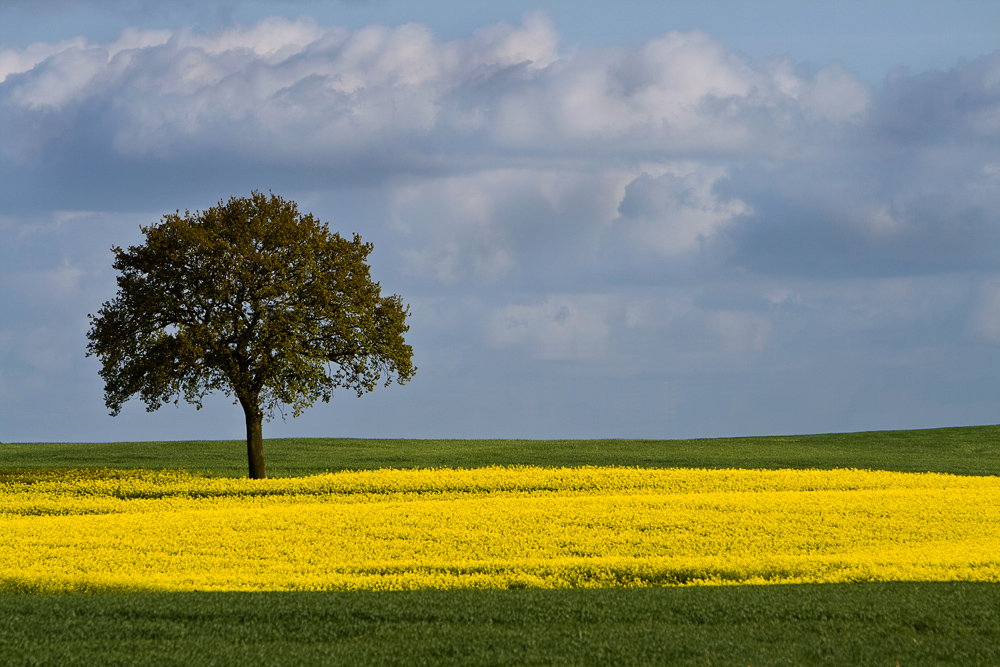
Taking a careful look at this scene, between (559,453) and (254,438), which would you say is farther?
(559,453)

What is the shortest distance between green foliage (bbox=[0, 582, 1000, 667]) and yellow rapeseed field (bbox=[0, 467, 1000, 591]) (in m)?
2.41

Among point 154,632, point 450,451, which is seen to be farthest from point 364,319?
point 154,632

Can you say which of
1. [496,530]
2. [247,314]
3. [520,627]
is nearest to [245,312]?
[247,314]

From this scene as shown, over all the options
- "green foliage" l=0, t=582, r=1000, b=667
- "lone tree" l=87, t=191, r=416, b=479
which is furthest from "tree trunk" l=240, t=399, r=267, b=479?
"green foliage" l=0, t=582, r=1000, b=667

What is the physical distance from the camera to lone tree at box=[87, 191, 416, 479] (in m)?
31.7

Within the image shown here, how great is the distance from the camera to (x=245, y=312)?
3198cm

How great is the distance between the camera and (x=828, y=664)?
1070cm

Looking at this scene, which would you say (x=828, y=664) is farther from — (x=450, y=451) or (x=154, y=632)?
(x=450, y=451)

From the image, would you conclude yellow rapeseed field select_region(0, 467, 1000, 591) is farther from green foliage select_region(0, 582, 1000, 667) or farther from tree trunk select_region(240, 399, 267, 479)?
green foliage select_region(0, 582, 1000, 667)

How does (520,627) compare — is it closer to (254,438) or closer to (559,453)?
(254,438)

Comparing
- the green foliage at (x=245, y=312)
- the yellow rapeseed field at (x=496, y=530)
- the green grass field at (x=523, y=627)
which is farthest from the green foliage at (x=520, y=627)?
the green foliage at (x=245, y=312)

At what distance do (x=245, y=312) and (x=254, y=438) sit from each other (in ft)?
15.0

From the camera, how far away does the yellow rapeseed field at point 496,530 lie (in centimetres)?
1759

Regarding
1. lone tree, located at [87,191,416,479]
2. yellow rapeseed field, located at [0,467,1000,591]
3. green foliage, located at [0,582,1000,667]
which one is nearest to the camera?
green foliage, located at [0,582,1000,667]
